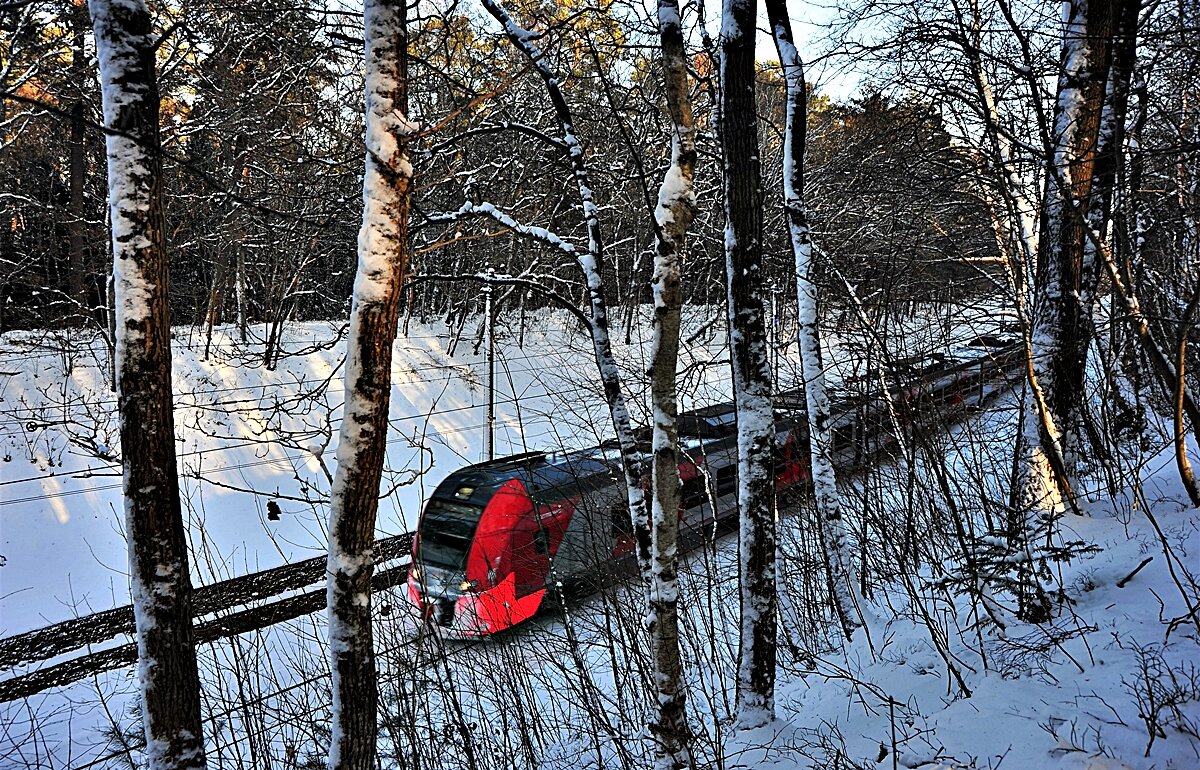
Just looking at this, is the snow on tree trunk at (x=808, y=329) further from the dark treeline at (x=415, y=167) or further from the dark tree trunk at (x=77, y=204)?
the dark tree trunk at (x=77, y=204)

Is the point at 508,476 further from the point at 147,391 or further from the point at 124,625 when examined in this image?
the point at 124,625

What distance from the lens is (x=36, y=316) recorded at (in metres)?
18.5

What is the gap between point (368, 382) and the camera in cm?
411

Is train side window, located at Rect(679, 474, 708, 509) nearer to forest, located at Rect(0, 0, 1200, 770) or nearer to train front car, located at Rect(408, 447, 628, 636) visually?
forest, located at Rect(0, 0, 1200, 770)

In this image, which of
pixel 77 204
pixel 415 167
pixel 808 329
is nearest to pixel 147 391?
pixel 415 167

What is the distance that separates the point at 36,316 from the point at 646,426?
669 inches

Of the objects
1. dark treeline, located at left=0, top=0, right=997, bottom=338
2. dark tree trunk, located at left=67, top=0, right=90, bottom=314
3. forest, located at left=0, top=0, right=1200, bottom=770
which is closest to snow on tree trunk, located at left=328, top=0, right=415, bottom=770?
forest, located at left=0, top=0, right=1200, bottom=770

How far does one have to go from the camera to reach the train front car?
26.3ft

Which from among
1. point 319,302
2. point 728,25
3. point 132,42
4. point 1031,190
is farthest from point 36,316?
point 1031,190

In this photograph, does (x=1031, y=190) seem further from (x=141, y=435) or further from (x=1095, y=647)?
(x=141, y=435)

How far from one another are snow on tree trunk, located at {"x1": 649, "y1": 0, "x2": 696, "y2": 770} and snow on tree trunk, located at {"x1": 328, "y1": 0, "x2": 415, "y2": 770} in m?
1.46

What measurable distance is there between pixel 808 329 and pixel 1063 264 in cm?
266

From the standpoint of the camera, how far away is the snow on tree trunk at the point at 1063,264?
7352mm

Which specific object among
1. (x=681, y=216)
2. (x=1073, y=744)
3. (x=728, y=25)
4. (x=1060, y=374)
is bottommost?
(x=1073, y=744)
